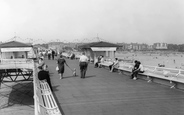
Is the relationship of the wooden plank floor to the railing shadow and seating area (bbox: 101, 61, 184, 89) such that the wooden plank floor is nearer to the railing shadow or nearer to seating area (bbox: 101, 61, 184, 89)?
seating area (bbox: 101, 61, 184, 89)

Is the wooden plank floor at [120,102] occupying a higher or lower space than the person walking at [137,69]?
lower

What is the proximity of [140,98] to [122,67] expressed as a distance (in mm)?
9026

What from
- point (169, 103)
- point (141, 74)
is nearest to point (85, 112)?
point (169, 103)

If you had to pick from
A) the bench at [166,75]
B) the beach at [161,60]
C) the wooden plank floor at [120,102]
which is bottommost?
the beach at [161,60]

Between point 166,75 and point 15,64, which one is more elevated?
point 15,64

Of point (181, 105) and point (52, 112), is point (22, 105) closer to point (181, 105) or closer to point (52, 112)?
point (52, 112)

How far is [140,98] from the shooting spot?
25.3ft

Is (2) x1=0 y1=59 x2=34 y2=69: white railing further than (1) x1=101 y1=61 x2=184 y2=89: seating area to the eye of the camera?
Yes

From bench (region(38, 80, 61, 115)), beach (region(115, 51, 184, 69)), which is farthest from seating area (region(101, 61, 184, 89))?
beach (region(115, 51, 184, 69))

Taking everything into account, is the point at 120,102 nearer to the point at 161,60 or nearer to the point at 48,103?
the point at 48,103

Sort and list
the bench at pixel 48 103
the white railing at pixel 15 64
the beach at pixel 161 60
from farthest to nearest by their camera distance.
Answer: the beach at pixel 161 60 < the white railing at pixel 15 64 < the bench at pixel 48 103

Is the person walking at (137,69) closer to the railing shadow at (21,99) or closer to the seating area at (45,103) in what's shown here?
the seating area at (45,103)

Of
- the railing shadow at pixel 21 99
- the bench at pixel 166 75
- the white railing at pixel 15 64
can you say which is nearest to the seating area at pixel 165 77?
the bench at pixel 166 75

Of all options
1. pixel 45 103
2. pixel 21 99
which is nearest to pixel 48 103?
pixel 45 103
